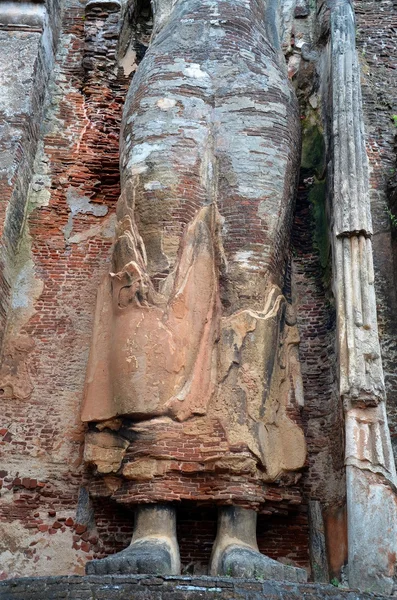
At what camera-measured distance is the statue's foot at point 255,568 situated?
440 cm

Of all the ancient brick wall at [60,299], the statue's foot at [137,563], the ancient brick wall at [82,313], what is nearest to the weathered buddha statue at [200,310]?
the statue's foot at [137,563]

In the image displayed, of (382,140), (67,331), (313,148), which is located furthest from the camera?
(382,140)

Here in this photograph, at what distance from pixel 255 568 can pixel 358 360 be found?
4.71ft

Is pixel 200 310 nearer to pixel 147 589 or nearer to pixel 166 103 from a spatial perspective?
pixel 166 103

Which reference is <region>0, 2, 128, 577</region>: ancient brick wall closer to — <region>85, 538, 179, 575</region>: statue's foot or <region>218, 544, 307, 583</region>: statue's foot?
<region>85, 538, 179, 575</region>: statue's foot

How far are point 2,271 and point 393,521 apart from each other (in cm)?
328

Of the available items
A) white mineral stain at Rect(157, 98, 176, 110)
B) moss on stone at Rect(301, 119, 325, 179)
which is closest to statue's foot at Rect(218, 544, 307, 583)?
white mineral stain at Rect(157, 98, 176, 110)

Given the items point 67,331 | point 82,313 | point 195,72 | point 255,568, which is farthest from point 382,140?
point 255,568

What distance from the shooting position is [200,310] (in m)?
5.33

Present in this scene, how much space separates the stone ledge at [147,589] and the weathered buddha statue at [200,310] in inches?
13.9

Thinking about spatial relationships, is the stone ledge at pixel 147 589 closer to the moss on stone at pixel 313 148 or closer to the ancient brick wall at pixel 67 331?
the ancient brick wall at pixel 67 331

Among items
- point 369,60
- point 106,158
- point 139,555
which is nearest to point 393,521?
point 139,555

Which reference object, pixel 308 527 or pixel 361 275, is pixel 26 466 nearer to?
pixel 308 527

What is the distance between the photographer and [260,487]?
498cm
